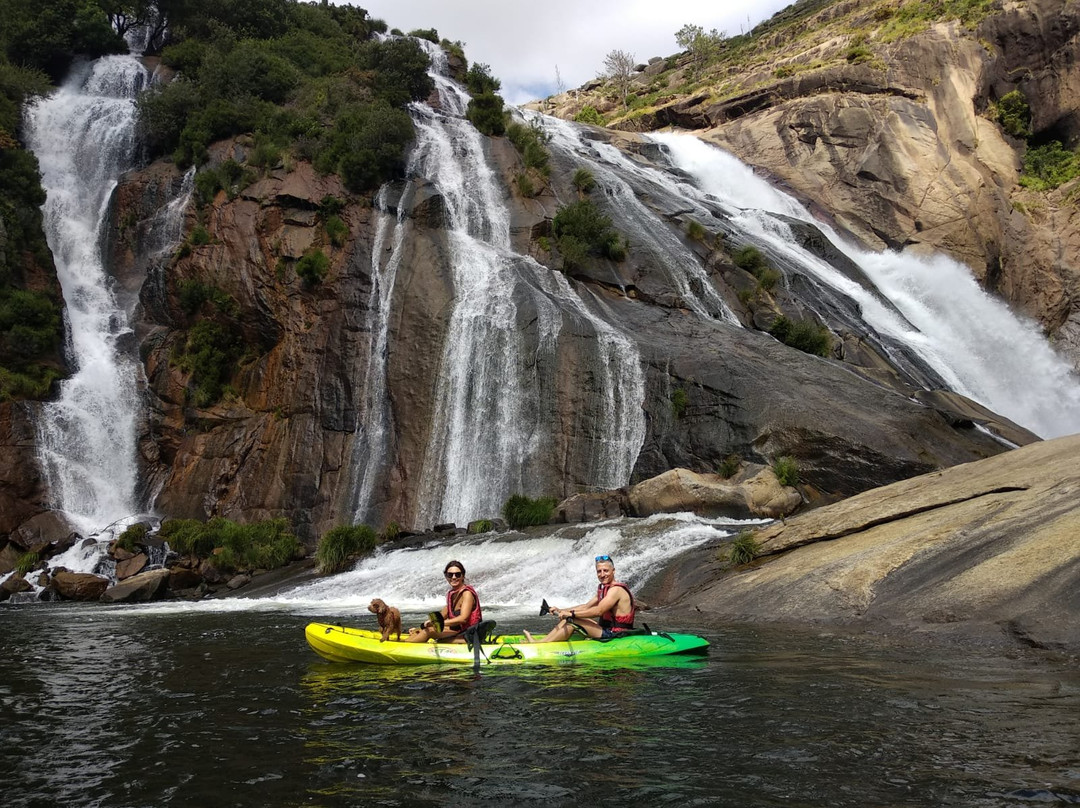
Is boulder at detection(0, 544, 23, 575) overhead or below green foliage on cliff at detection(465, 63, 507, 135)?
below

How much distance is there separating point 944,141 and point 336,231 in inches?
1358

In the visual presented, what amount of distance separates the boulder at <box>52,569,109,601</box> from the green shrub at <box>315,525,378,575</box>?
5.70 m

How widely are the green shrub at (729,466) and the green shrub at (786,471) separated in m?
1.10

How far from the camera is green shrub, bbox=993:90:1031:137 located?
47656 millimetres

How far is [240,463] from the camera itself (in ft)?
95.5

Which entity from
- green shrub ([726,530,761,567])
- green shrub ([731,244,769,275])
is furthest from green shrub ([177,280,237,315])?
green shrub ([726,530,761,567])

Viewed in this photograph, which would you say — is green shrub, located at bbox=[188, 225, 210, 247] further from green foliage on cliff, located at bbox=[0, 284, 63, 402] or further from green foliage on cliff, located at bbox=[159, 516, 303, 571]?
green foliage on cliff, located at bbox=[159, 516, 303, 571]

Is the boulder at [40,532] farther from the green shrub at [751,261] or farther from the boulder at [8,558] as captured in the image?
the green shrub at [751,261]

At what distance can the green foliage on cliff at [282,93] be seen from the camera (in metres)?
35.4

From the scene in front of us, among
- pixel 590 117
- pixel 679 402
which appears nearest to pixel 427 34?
pixel 590 117

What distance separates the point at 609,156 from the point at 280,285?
66.0 feet

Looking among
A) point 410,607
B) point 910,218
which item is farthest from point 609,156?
point 410,607

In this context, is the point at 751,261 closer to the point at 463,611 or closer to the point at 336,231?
the point at 336,231

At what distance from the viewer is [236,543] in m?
24.6
